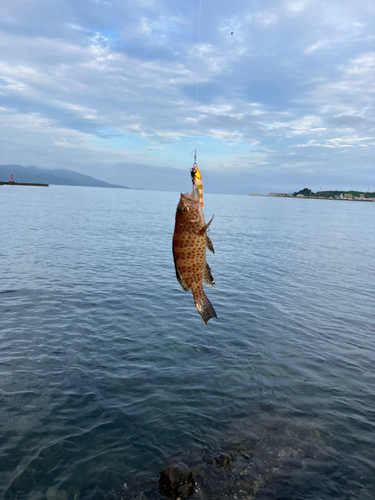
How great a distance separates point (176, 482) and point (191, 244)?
5.98m

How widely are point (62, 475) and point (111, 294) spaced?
13.2 metres

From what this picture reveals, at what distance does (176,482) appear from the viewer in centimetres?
784

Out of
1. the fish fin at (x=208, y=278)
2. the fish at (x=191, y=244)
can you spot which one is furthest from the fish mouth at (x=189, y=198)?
the fish fin at (x=208, y=278)

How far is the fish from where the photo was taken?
5250mm

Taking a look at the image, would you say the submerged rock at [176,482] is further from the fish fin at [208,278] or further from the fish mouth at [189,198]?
the fish mouth at [189,198]

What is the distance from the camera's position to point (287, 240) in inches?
1977

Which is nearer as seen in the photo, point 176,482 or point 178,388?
point 176,482

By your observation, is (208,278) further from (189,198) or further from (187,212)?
(189,198)

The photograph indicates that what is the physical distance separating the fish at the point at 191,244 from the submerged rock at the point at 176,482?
4.70m

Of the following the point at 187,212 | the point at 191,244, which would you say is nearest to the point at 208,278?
the point at 191,244

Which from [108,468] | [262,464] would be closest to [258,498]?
[262,464]

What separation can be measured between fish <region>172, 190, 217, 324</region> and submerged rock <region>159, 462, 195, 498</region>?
4698 millimetres

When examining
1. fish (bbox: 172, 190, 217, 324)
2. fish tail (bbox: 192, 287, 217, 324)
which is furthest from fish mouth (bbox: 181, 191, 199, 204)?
fish tail (bbox: 192, 287, 217, 324)

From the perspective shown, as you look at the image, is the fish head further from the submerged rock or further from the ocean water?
the ocean water
